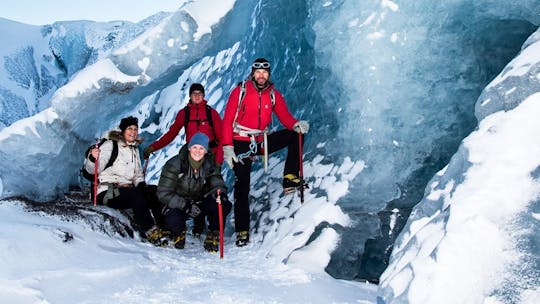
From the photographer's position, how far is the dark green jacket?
458cm

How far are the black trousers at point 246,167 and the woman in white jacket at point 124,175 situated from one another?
40.3 inches

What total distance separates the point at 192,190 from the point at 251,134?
0.85 metres

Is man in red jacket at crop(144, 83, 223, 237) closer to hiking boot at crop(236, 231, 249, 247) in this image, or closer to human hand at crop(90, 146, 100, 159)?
human hand at crop(90, 146, 100, 159)

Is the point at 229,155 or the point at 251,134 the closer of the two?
the point at 229,155

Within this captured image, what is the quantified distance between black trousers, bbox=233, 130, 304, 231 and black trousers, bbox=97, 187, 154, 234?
39.2 inches

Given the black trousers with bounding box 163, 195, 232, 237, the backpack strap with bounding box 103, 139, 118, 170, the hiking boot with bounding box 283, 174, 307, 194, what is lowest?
the black trousers with bounding box 163, 195, 232, 237

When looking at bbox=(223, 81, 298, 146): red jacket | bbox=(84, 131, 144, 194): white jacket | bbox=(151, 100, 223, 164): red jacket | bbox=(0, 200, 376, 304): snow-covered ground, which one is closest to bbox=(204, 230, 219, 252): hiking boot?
bbox=(0, 200, 376, 304): snow-covered ground

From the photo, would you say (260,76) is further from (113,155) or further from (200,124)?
(113,155)

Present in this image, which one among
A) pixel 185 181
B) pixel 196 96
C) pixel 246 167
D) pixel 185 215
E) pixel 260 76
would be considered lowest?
pixel 185 215

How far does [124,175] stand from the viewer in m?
5.19

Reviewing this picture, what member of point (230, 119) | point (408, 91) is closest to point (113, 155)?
point (230, 119)

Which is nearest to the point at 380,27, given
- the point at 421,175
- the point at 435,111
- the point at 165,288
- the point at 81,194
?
the point at 435,111

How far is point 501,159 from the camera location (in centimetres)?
235

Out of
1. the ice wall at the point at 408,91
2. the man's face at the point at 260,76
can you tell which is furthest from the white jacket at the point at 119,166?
the ice wall at the point at 408,91
